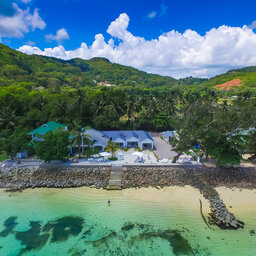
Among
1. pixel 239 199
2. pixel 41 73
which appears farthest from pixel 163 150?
pixel 41 73

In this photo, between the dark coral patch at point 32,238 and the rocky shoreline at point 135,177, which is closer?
the dark coral patch at point 32,238

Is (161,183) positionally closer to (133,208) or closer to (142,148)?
(133,208)

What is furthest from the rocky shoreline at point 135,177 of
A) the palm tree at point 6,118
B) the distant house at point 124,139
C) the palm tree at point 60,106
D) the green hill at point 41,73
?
the green hill at point 41,73

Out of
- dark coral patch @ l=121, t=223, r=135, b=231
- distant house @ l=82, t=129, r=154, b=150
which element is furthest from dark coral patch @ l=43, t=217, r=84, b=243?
distant house @ l=82, t=129, r=154, b=150

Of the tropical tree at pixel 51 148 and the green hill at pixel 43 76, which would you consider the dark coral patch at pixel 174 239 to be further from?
the green hill at pixel 43 76

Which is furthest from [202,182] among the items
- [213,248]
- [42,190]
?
[42,190]

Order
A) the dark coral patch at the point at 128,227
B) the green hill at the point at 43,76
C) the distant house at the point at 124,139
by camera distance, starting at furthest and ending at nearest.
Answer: the green hill at the point at 43,76
the distant house at the point at 124,139
the dark coral patch at the point at 128,227

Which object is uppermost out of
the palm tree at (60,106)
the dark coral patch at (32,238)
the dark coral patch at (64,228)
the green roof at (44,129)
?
the palm tree at (60,106)
